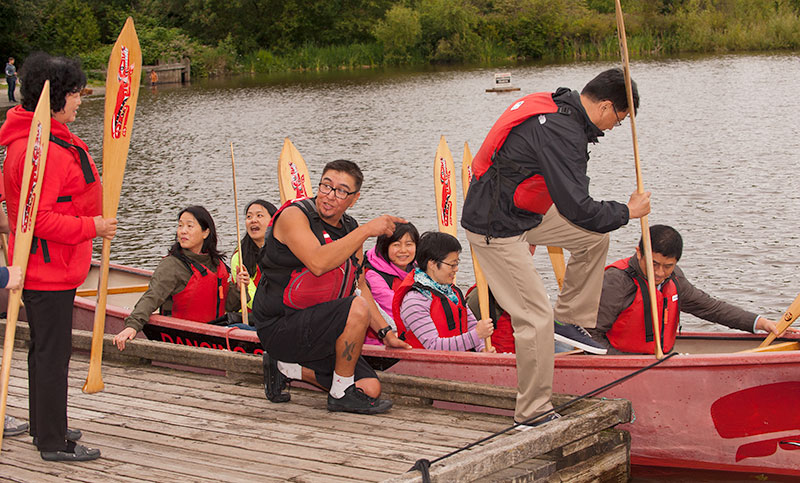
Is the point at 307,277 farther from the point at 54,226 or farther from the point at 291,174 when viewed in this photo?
the point at 291,174

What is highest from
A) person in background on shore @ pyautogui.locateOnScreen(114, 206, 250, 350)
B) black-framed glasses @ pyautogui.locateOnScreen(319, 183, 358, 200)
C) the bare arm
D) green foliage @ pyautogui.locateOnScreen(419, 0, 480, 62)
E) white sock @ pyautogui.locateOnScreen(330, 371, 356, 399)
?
green foliage @ pyautogui.locateOnScreen(419, 0, 480, 62)

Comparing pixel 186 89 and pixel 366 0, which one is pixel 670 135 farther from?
pixel 366 0

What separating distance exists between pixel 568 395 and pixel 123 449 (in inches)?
85.8

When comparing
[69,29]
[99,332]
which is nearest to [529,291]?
[99,332]

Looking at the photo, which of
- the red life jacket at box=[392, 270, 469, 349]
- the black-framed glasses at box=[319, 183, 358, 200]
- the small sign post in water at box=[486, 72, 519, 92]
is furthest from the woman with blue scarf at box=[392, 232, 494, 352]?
the small sign post in water at box=[486, 72, 519, 92]

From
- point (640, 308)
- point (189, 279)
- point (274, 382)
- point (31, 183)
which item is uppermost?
point (31, 183)

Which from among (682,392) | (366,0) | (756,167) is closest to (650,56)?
(366,0)

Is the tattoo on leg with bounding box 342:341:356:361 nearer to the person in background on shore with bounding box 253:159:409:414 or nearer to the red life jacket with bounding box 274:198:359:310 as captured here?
the person in background on shore with bounding box 253:159:409:414

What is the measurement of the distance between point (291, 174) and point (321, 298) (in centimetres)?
354

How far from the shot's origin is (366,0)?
5138cm

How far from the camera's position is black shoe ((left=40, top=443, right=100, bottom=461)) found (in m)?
4.09

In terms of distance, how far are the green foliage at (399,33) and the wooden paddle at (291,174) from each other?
40.2 meters

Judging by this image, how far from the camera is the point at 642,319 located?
524cm

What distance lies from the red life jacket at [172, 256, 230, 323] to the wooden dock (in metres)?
0.75
